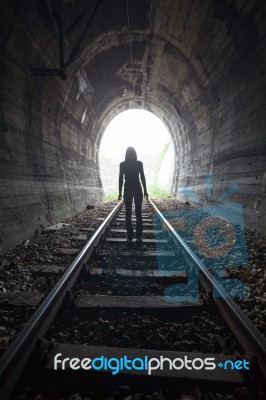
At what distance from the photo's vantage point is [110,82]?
1136 centimetres

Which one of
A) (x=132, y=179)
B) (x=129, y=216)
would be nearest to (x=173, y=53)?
(x=132, y=179)

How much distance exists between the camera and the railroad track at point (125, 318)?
1.62 m

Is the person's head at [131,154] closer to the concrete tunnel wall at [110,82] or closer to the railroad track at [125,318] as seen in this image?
the railroad track at [125,318]

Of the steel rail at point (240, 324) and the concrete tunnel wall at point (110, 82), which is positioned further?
the concrete tunnel wall at point (110, 82)

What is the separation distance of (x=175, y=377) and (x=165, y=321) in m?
0.74

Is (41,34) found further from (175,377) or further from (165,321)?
(175,377)

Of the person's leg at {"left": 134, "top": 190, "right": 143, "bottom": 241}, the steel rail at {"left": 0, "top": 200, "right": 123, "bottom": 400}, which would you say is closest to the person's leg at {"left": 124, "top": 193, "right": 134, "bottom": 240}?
the person's leg at {"left": 134, "top": 190, "right": 143, "bottom": 241}

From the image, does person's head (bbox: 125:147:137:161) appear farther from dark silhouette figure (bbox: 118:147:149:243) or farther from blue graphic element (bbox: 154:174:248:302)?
blue graphic element (bbox: 154:174:248:302)

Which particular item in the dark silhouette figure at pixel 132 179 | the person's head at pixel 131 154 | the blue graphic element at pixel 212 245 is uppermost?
the person's head at pixel 131 154

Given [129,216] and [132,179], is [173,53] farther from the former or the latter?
[129,216]

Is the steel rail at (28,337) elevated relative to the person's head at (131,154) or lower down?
lower down

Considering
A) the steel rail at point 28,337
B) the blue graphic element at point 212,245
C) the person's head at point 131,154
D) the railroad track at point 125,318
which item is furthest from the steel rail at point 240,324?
the person's head at point 131,154

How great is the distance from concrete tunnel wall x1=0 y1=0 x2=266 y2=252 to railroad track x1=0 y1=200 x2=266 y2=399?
2.25 metres

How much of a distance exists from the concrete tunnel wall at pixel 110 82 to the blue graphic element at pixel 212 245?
1.61ft
